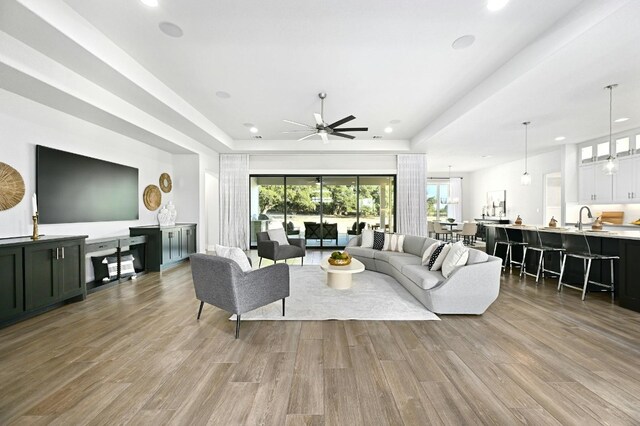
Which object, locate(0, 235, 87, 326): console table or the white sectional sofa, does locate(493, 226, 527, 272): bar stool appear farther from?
locate(0, 235, 87, 326): console table

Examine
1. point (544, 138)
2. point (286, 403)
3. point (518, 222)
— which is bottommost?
point (286, 403)

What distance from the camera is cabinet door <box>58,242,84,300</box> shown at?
3.43 metres

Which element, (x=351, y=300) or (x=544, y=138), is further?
(x=544, y=138)

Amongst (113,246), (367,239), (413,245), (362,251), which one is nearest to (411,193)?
(367,239)

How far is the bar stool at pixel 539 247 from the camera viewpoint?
15.5 feet

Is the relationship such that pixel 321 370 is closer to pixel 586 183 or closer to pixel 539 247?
pixel 539 247

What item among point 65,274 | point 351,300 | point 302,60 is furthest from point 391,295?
point 65,274

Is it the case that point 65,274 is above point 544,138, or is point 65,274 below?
below

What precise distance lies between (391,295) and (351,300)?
0.62 meters

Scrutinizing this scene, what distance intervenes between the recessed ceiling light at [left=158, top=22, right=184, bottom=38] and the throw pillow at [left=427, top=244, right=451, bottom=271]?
13.5 feet

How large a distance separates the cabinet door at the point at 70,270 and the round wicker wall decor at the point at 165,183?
294 cm

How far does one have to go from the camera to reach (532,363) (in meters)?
2.23

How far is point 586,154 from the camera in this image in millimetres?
6738

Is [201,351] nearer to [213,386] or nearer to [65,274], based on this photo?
[213,386]
